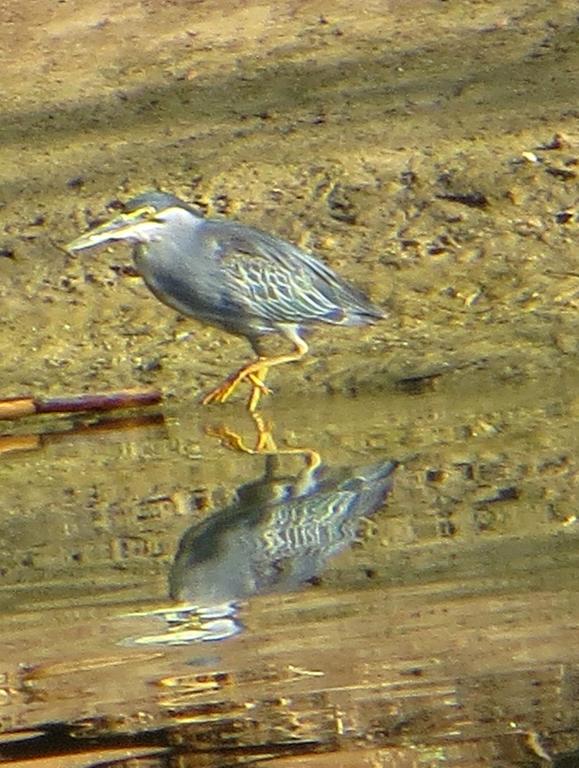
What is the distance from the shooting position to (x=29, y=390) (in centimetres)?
967

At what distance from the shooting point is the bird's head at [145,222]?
363 inches

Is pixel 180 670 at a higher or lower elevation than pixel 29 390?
higher

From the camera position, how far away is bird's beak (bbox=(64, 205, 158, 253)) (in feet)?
30.1

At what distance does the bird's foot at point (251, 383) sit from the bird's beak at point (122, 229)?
26.8 inches

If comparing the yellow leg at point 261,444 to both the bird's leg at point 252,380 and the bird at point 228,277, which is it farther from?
the bird at point 228,277

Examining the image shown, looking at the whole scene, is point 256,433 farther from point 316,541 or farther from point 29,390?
point 316,541

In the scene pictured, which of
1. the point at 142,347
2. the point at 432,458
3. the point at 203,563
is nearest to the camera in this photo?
the point at 203,563

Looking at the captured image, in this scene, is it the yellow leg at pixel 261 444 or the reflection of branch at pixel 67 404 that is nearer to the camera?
the yellow leg at pixel 261 444

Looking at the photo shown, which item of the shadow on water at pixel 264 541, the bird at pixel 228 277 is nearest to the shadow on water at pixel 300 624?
Answer: the shadow on water at pixel 264 541

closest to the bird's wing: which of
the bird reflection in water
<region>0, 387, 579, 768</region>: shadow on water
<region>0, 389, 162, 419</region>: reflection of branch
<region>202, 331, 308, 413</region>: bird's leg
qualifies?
<region>202, 331, 308, 413</region>: bird's leg

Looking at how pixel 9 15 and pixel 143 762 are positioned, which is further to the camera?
pixel 9 15

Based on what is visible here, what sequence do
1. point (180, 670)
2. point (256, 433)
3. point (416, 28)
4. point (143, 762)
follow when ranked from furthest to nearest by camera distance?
1. point (416, 28)
2. point (256, 433)
3. point (180, 670)
4. point (143, 762)

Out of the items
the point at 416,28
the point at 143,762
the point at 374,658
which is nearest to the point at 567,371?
the point at 416,28

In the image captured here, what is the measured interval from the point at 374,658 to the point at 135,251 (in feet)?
13.4
